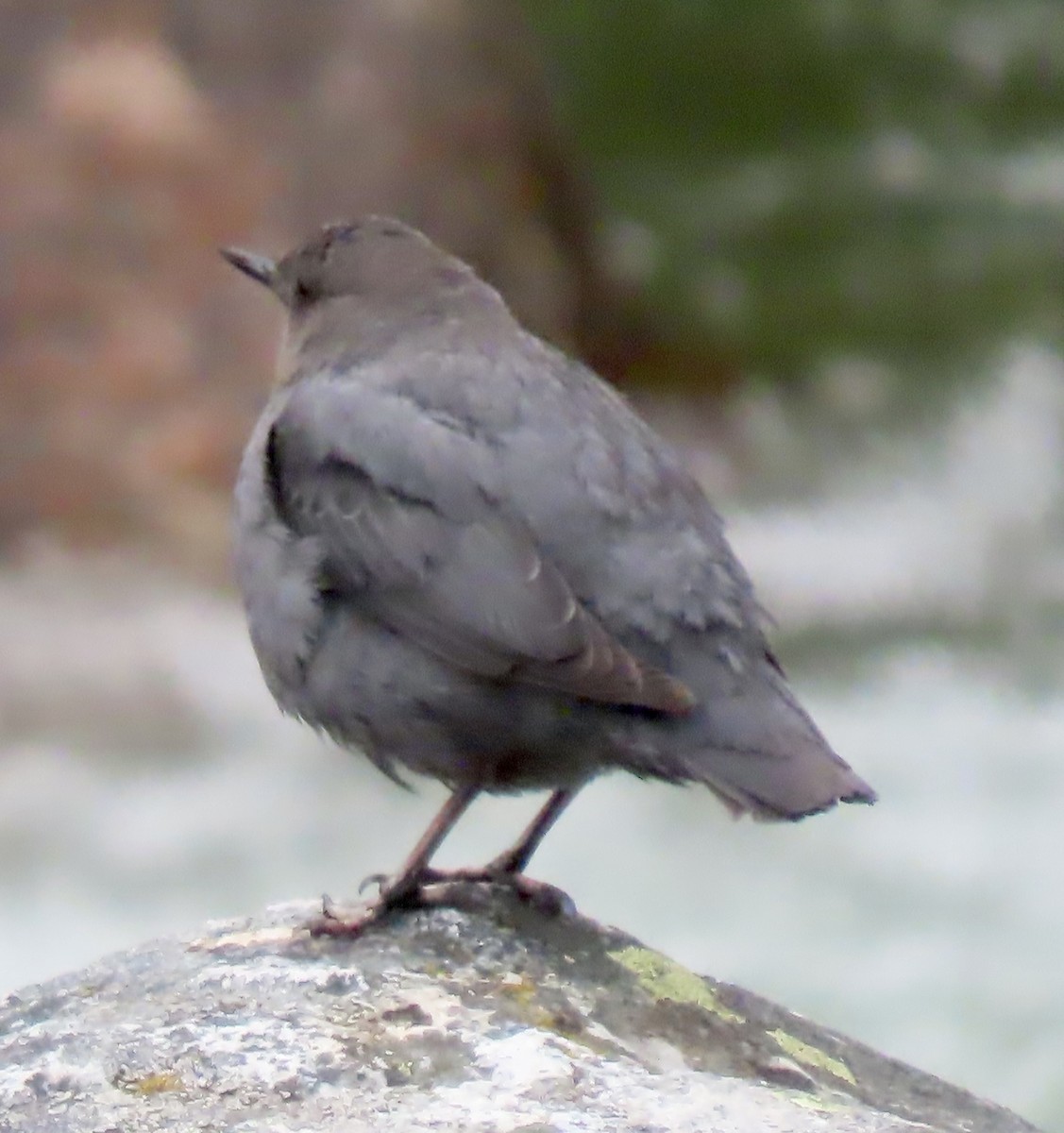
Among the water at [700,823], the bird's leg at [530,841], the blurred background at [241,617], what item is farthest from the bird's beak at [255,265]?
the blurred background at [241,617]

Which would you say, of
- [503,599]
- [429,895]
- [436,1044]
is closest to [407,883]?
[429,895]

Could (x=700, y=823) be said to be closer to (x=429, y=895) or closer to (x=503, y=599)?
(x=429, y=895)

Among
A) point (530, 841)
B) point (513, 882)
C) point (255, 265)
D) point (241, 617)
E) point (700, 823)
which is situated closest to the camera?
point (513, 882)

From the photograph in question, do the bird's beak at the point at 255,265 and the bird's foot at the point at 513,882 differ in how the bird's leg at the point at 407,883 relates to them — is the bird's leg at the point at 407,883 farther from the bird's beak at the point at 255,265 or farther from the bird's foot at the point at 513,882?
the bird's beak at the point at 255,265

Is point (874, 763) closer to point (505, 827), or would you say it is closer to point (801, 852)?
point (801, 852)

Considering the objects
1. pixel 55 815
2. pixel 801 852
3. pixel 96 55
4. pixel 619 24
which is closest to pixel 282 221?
pixel 96 55

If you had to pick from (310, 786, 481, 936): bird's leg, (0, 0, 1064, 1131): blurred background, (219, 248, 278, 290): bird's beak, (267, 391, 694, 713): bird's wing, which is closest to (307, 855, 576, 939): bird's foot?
(310, 786, 481, 936): bird's leg
